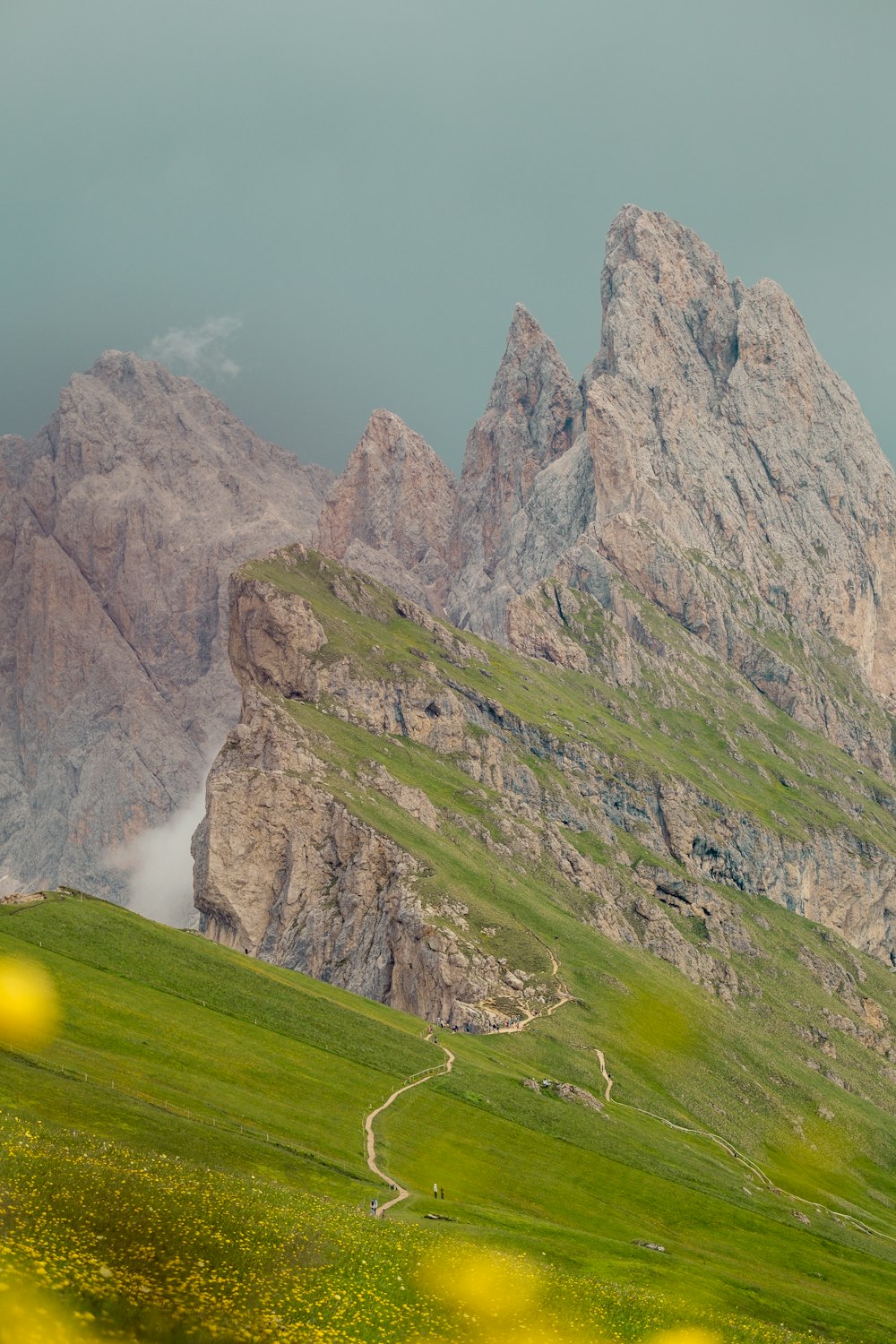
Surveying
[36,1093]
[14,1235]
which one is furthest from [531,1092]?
[14,1235]

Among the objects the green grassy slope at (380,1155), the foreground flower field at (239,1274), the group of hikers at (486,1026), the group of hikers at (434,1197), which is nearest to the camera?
the foreground flower field at (239,1274)

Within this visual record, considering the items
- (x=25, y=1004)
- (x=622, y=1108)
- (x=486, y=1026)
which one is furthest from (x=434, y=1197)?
(x=486, y=1026)

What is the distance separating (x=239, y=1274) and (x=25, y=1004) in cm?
5834

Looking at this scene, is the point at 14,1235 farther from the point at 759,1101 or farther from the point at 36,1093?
the point at 759,1101

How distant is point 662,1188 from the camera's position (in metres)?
107

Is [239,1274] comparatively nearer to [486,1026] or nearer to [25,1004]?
[25,1004]

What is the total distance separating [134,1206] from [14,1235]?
728 cm

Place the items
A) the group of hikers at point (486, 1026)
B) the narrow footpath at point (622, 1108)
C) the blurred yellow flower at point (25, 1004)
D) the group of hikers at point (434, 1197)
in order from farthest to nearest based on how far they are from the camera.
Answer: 1. the group of hikers at point (486, 1026)
2. the narrow footpath at point (622, 1108)
3. the blurred yellow flower at point (25, 1004)
4. the group of hikers at point (434, 1197)

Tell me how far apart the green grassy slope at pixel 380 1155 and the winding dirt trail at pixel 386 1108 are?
1194 millimetres

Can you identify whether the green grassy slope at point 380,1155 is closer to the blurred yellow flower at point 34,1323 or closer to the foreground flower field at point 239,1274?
the foreground flower field at point 239,1274

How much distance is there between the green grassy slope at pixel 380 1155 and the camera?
45.8 m

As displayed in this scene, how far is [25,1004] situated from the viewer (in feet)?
301

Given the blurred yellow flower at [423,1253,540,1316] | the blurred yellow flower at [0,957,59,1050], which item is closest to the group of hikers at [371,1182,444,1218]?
the blurred yellow flower at [423,1253,540,1316]

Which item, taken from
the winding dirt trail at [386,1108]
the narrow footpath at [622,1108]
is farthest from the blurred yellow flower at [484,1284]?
the narrow footpath at [622,1108]
